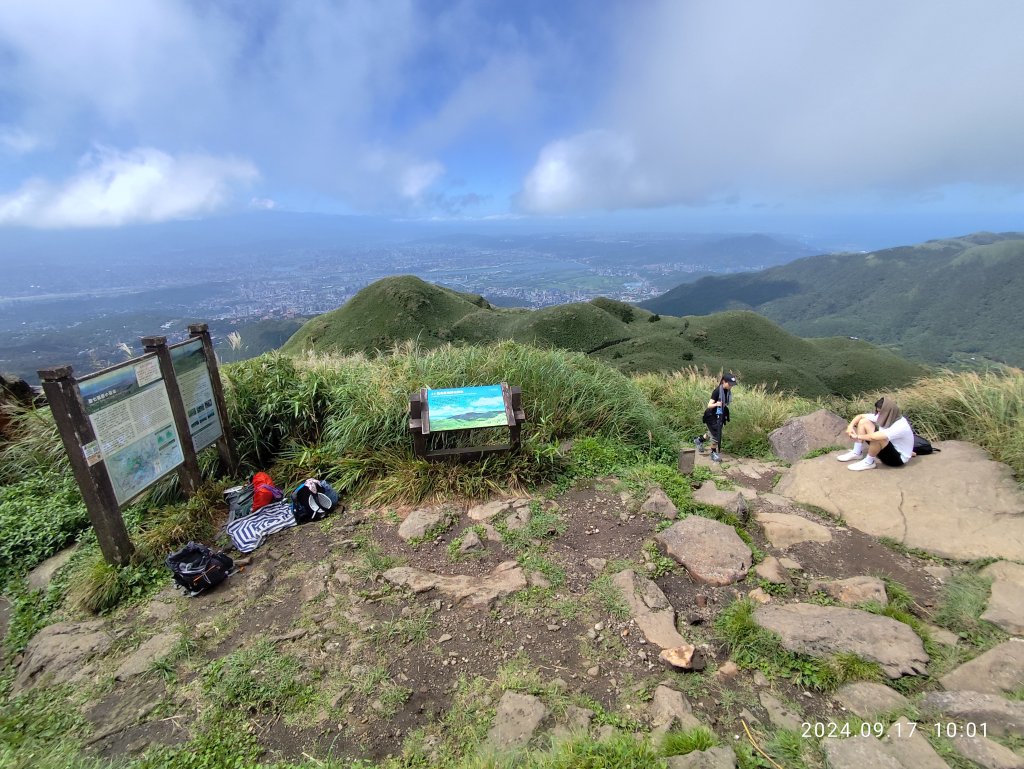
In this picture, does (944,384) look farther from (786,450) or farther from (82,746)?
(82,746)

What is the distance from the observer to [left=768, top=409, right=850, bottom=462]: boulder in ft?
22.1

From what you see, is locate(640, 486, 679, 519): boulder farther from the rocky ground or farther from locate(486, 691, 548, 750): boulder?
locate(486, 691, 548, 750): boulder

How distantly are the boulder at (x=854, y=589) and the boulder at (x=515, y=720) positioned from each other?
222cm

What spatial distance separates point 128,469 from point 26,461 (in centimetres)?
327

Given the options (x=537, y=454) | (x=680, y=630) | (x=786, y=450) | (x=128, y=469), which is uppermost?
(x=128, y=469)

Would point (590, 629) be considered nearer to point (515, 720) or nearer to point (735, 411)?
point (515, 720)

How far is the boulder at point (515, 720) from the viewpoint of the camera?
250 cm

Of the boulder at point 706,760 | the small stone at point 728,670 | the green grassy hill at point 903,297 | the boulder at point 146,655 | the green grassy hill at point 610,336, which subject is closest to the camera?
the boulder at point 706,760

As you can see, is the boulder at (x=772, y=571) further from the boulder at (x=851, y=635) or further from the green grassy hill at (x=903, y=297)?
the green grassy hill at (x=903, y=297)

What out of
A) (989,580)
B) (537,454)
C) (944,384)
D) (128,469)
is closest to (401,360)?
(537,454)

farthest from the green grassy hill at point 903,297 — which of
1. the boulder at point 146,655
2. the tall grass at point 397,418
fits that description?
the boulder at point 146,655

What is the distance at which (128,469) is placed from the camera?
421 centimetres
